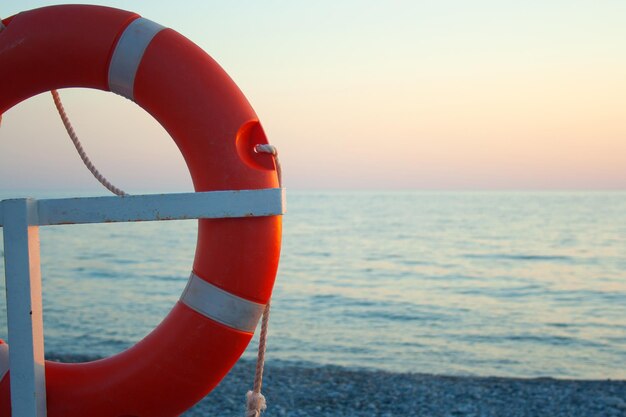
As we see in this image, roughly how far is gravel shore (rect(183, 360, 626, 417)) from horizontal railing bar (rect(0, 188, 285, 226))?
8.04 ft

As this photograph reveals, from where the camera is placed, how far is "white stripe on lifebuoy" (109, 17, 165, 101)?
246 centimetres

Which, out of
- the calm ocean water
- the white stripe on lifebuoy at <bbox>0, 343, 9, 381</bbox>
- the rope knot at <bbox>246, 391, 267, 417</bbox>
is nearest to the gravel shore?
the calm ocean water

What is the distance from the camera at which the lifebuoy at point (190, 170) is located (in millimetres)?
2408

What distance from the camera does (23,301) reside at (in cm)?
232

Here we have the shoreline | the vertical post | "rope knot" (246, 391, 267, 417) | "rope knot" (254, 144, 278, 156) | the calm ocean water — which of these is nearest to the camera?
the vertical post

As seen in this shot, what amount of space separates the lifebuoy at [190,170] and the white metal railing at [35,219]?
0.26 ft

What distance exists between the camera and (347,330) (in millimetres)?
8586

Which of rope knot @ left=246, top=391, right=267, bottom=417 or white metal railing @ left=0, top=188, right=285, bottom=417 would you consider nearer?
white metal railing @ left=0, top=188, right=285, bottom=417

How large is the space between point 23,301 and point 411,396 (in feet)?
10.8

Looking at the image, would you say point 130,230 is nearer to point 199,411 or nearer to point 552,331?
point 552,331

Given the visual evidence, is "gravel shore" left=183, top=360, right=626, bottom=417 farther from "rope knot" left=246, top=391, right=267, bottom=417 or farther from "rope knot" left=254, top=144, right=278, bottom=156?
"rope knot" left=254, top=144, right=278, bottom=156

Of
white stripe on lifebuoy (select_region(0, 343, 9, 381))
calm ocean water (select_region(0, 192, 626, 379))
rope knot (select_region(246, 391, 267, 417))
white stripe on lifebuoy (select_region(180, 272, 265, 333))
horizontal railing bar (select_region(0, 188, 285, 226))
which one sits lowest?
calm ocean water (select_region(0, 192, 626, 379))

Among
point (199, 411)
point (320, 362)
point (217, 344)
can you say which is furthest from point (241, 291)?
point (320, 362)

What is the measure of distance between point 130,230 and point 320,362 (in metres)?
22.7
